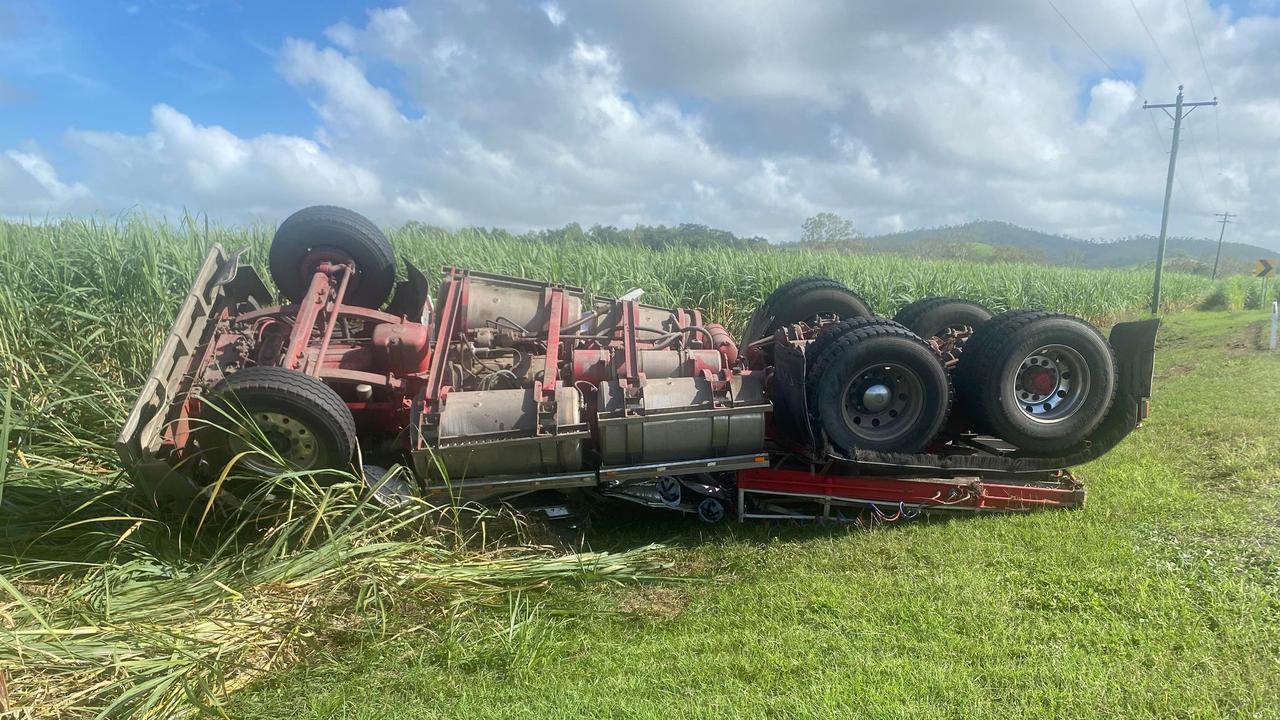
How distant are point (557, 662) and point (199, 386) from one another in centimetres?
290

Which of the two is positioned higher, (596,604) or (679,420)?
(679,420)

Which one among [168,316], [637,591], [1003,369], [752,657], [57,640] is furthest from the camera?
[168,316]

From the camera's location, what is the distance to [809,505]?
17.1 feet

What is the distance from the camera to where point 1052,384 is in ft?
16.5

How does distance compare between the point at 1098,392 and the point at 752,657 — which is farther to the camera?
the point at 1098,392

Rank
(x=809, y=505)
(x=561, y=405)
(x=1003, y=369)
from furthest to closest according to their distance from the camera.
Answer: (x=809, y=505), (x=1003, y=369), (x=561, y=405)

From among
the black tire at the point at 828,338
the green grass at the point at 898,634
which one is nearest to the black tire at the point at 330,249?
the green grass at the point at 898,634

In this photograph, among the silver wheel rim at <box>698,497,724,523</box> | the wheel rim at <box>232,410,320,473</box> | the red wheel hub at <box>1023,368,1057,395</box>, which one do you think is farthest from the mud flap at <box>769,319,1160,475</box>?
the wheel rim at <box>232,410,320,473</box>

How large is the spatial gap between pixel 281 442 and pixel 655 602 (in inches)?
96.6

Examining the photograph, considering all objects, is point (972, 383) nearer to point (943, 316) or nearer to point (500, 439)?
point (943, 316)

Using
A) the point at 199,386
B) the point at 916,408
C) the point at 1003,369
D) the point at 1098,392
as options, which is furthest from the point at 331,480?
the point at 1098,392

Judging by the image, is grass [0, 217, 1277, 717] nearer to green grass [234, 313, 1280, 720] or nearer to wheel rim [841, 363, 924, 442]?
green grass [234, 313, 1280, 720]

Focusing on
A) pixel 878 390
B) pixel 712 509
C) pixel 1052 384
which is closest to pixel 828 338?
pixel 878 390

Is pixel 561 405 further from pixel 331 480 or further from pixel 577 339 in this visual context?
pixel 331 480
